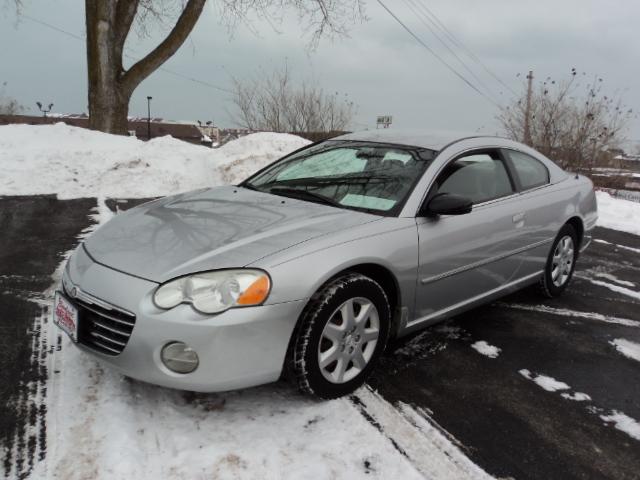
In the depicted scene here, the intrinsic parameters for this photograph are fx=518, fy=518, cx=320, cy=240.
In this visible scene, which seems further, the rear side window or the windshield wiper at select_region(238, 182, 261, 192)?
the rear side window

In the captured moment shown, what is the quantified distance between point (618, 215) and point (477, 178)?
6820mm

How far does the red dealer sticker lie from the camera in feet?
7.82

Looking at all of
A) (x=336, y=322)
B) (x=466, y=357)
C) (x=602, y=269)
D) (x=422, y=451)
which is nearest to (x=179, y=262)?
(x=336, y=322)

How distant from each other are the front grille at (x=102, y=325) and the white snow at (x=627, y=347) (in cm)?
312

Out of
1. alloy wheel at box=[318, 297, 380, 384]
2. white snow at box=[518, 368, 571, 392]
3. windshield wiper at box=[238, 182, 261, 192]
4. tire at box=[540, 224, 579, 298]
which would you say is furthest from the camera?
tire at box=[540, 224, 579, 298]

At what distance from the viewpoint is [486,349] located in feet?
11.0

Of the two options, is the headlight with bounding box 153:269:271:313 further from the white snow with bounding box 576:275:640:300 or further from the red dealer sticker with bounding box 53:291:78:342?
the white snow with bounding box 576:275:640:300

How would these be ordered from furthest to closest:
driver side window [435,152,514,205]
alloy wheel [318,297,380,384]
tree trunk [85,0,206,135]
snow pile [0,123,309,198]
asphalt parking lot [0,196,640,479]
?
tree trunk [85,0,206,135]
snow pile [0,123,309,198]
driver side window [435,152,514,205]
alloy wheel [318,297,380,384]
asphalt parking lot [0,196,640,479]

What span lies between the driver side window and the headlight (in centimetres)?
139

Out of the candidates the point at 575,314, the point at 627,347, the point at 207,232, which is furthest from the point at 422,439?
the point at 575,314

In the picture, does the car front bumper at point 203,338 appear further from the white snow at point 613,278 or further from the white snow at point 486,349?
the white snow at point 613,278

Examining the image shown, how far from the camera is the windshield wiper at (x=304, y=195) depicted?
3031 millimetres

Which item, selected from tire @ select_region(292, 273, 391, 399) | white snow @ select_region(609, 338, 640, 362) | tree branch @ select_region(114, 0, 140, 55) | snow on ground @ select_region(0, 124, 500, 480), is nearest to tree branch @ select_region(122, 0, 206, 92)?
tree branch @ select_region(114, 0, 140, 55)

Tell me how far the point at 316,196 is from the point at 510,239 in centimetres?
140
